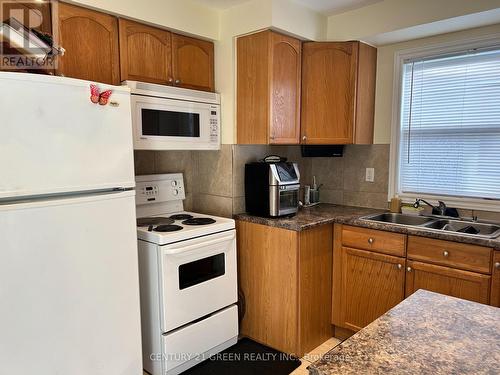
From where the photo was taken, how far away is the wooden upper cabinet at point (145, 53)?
2.19 m

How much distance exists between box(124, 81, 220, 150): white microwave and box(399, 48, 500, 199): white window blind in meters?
1.48

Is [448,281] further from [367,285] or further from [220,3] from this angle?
[220,3]

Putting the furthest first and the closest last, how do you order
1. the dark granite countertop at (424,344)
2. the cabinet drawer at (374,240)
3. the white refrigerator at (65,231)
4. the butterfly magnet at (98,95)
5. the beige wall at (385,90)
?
the beige wall at (385,90) → the cabinet drawer at (374,240) → the butterfly magnet at (98,95) → the white refrigerator at (65,231) → the dark granite countertop at (424,344)

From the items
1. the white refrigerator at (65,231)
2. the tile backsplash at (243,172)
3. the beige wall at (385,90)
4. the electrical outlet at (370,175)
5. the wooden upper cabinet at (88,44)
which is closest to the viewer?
the white refrigerator at (65,231)

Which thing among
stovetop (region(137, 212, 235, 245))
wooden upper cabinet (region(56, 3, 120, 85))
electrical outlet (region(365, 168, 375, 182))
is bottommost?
stovetop (region(137, 212, 235, 245))

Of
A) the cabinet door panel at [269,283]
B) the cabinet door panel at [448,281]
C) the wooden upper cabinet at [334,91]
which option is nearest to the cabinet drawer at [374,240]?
the cabinet door panel at [448,281]

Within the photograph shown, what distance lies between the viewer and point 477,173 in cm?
252

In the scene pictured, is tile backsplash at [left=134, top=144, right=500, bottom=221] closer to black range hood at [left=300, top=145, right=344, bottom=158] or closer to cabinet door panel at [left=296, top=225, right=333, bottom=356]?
black range hood at [left=300, top=145, right=344, bottom=158]

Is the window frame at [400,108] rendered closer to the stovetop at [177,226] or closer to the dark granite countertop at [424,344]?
the stovetop at [177,226]

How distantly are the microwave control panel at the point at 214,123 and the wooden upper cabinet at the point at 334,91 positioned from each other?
656mm

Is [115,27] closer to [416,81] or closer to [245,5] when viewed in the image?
[245,5]

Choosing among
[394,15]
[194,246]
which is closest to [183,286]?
[194,246]

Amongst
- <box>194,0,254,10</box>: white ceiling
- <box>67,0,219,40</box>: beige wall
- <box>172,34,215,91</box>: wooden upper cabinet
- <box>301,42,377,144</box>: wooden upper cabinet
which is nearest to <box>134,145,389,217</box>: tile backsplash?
<box>301,42,377,144</box>: wooden upper cabinet

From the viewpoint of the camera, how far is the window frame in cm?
244
